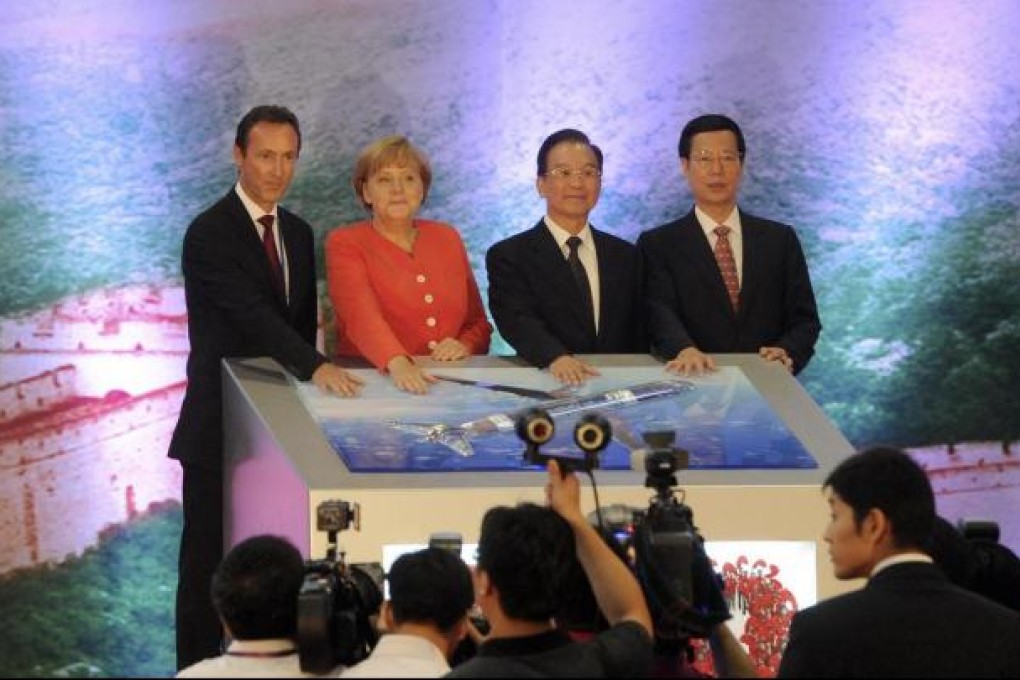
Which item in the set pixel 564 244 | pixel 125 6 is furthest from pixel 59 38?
pixel 564 244

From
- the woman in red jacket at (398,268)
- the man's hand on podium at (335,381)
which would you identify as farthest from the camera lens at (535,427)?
the woman in red jacket at (398,268)

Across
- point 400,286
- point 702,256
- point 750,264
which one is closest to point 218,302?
point 400,286

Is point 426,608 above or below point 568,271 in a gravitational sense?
below

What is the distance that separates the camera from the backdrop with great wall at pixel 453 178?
718 cm

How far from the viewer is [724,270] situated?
6.36 meters

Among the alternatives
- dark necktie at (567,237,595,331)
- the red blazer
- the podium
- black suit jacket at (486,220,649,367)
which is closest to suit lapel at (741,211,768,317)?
black suit jacket at (486,220,649,367)

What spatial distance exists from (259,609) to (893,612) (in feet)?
3.53

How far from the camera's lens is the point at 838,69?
754 centimetres

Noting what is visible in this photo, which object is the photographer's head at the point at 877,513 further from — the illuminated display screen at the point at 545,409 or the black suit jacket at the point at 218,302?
the black suit jacket at the point at 218,302

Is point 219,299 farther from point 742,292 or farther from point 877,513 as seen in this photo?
point 877,513

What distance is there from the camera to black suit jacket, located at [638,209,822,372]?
6.30 m

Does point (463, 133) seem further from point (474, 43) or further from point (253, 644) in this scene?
point (253, 644)

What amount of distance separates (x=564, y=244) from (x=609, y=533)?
219 centimetres

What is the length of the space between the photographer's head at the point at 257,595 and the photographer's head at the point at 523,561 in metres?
0.34
